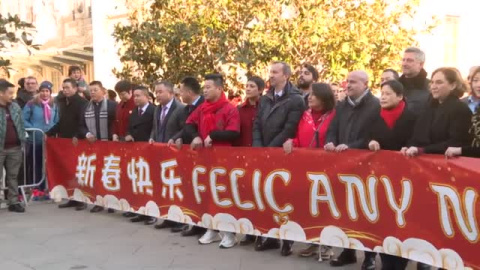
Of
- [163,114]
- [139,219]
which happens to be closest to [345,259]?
[163,114]

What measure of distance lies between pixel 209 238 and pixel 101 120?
3095 millimetres

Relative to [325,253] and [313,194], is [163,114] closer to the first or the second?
[313,194]

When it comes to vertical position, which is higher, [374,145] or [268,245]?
[374,145]

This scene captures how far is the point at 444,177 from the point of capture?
5.01 meters

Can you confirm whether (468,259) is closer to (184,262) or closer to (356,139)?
(356,139)

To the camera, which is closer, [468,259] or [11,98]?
[468,259]

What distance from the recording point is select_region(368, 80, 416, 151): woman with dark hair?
18.3 feet

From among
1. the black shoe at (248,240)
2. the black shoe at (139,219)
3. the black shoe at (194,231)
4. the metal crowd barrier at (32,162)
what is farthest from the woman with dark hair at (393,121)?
the metal crowd barrier at (32,162)

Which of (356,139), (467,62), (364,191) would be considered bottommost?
(364,191)

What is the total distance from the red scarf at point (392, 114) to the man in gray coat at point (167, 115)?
301cm

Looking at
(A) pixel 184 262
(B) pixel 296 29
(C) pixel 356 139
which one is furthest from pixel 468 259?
(B) pixel 296 29

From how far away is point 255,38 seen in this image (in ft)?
33.9

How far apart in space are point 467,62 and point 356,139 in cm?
1582

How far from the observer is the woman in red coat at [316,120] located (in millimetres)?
6340
